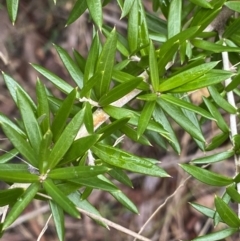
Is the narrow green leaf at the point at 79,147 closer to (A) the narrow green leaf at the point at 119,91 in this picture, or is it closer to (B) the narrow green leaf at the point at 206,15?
(A) the narrow green leaf at the point at 119,91

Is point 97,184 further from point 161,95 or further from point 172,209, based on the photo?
point 172,209

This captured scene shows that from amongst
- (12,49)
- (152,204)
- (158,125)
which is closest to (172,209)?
(152,204)

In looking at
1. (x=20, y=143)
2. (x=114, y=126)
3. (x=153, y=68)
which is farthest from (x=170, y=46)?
(x=20, y=143)

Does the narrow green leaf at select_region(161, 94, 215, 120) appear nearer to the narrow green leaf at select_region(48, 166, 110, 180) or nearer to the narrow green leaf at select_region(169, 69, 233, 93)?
the narrow green leaf at select_region(169, 69, 233, 93)

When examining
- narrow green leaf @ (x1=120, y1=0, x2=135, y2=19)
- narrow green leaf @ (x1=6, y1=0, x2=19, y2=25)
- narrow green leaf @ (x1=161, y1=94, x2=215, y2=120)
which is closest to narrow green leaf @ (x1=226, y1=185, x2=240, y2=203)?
narrow green leaf @ (x1=161, y1=94, x2=215, y2=120)

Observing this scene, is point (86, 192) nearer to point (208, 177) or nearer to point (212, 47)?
point (208, 177)

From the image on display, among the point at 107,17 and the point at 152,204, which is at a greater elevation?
the point at 107,17
